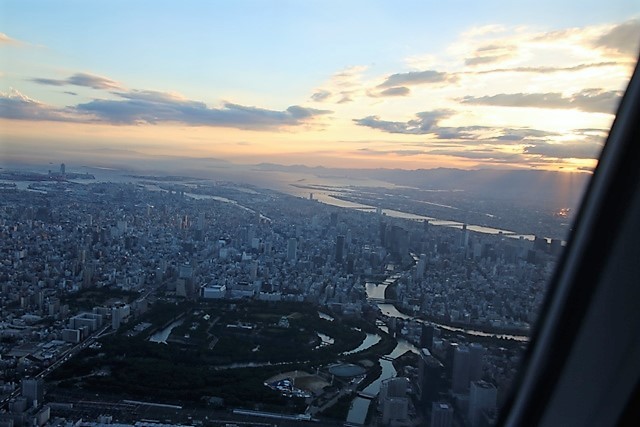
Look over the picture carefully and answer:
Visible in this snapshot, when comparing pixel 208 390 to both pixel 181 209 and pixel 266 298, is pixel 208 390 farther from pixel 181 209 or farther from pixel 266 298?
pixel 181 209

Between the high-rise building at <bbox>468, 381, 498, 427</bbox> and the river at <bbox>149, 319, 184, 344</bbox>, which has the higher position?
the high-rise building at <bbox>468, 381, 498, 427</bbox>

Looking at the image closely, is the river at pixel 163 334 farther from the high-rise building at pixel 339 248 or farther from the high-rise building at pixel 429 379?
the high-rise building at pixel 339 248

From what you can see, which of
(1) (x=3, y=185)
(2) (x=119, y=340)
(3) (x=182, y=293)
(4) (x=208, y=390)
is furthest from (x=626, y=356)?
(3) (x=182, y=293)

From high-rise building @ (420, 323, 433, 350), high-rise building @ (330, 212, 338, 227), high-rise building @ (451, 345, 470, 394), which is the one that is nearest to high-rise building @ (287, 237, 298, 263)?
high-rise building @ (330, 212, 338, 227)

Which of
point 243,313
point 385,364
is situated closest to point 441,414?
point 385,364

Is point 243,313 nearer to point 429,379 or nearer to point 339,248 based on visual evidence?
point 339,248

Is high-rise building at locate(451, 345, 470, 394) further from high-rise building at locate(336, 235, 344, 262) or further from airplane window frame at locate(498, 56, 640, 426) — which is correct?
high-rise building at locate(336, 235, 344, 262)
